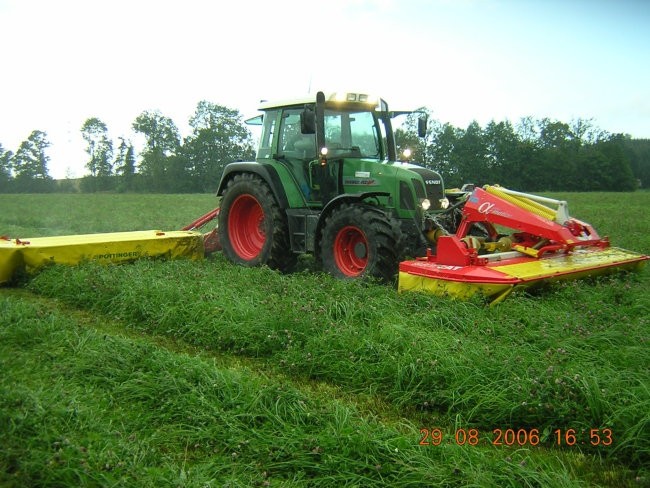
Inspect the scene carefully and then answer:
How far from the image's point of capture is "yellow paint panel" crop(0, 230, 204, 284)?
677 centimetres

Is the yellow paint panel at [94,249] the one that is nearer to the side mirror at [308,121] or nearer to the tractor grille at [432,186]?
the side mirror at [308,121]

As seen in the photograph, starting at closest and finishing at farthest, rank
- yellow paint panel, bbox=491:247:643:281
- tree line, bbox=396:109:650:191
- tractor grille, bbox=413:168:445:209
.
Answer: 1. yellow paint panel, bbox=491:247:643:281
2. tractor grille, bbox=413:168:445:209
3. tree line, bbox=396:109:650:191

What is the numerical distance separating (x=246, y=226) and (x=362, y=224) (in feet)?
9.25

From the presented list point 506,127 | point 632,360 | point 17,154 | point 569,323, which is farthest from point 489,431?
point 17,154

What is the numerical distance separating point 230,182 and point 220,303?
346 centimetres

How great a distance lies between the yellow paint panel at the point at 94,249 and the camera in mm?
6773

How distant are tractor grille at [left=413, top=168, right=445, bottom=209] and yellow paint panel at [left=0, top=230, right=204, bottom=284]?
3.56 metres

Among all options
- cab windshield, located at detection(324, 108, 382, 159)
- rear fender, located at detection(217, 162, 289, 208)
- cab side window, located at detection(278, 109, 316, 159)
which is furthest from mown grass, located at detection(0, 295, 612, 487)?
Answer: cab side window, located at detection(278, 109, 316, 159)

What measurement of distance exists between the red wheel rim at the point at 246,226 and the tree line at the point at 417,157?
18567mm

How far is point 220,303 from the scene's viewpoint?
5.12 metres

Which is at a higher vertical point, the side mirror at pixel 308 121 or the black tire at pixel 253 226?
the side mirror at pixel 308 121

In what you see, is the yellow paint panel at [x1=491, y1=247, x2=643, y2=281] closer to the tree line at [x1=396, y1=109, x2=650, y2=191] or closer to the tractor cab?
the tractor cab
